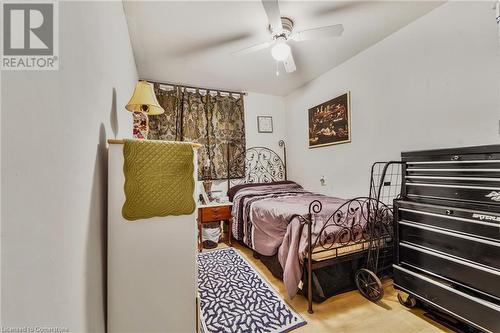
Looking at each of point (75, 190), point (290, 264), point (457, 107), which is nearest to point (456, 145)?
point (457, 107)

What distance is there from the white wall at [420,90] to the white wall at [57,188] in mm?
2738

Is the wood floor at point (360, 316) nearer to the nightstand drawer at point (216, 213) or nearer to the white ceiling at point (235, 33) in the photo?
Answer: the nightstand drawer at point (216, 213)

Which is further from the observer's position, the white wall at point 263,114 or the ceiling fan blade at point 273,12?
the white wall at point 263,114

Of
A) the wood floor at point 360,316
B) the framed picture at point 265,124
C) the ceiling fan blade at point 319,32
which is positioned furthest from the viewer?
the framed picture at point 265,124

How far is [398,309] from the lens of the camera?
5.93 ft

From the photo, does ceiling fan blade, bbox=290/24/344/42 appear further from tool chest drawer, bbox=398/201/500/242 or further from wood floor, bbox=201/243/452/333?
wood floor, bbox=201/243/452/333

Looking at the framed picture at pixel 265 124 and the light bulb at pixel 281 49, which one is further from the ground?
the light bulb at pixel 281 49

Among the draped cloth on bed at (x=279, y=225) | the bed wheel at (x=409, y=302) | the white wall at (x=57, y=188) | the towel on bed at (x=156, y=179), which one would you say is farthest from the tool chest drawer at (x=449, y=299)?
the white wall at (x=57, y=188)

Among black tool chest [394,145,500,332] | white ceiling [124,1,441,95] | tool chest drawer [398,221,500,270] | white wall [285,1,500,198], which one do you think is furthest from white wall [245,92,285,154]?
tool chest drawer [398,221,500,270]

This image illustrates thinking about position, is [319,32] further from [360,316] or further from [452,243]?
[360,316]

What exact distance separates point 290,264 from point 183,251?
104cm

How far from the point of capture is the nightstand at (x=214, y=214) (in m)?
3.24

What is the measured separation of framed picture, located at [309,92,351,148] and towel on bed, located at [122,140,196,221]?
256 centimetres

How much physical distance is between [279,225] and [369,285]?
917 mm
